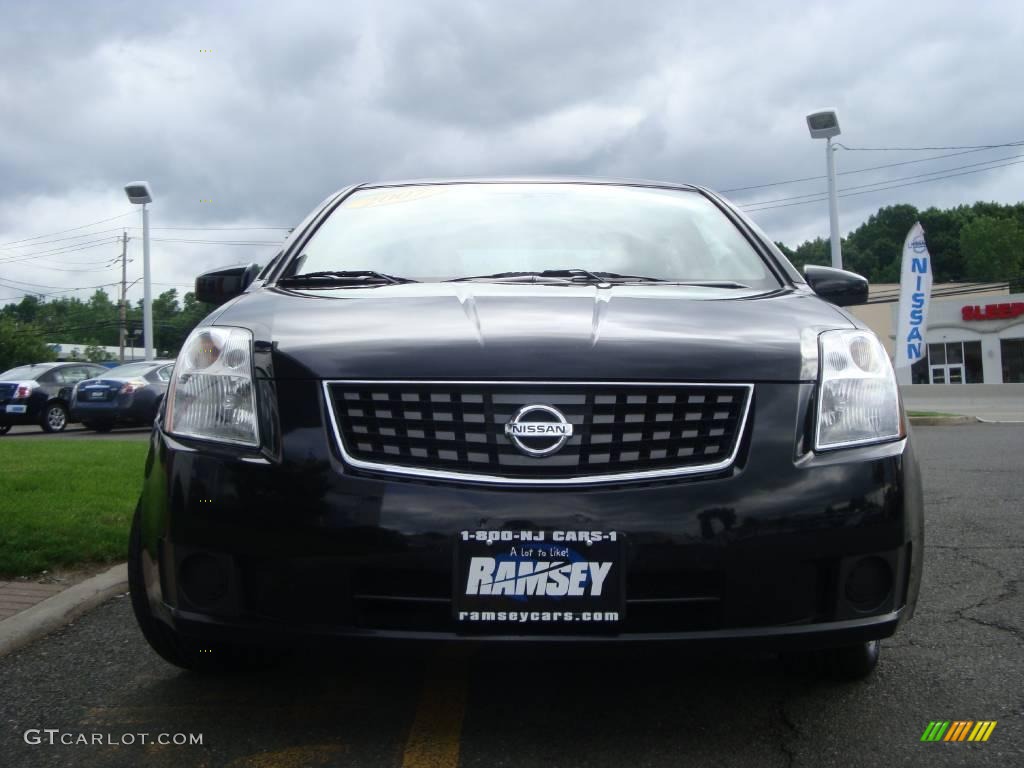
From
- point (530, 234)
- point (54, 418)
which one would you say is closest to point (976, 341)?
point (54, 418)

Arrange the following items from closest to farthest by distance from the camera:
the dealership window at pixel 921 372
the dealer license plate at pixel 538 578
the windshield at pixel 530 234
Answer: the dealer license plate at pixel 538 578
the windshield at pixel 530 234
the dealership window at pixel 921 372

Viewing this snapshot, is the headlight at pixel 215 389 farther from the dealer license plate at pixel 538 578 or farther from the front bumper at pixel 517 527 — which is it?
the dealer license plate at pixel 538 578

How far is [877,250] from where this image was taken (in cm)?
9400

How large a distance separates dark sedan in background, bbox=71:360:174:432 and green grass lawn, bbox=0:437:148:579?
→ 26.3 ft

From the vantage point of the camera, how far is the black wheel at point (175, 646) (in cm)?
258

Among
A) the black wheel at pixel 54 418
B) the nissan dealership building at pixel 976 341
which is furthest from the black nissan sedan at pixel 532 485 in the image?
the nissan dealership building at pixel 976 341

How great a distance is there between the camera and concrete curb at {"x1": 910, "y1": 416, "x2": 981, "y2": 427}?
1762 cm

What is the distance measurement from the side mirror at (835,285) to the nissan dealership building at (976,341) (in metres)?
45.9

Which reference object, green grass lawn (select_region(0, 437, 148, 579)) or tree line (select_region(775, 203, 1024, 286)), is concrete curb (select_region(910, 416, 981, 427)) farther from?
tree line (select_region(775, 203, 1024, 286))

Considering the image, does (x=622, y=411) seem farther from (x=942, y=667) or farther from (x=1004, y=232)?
(x=1004, y=232)

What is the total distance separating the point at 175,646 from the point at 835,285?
89.1 inches

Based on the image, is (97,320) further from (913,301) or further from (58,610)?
(58,610)

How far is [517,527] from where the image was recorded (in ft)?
7.07

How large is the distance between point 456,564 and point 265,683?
1.05 meters
